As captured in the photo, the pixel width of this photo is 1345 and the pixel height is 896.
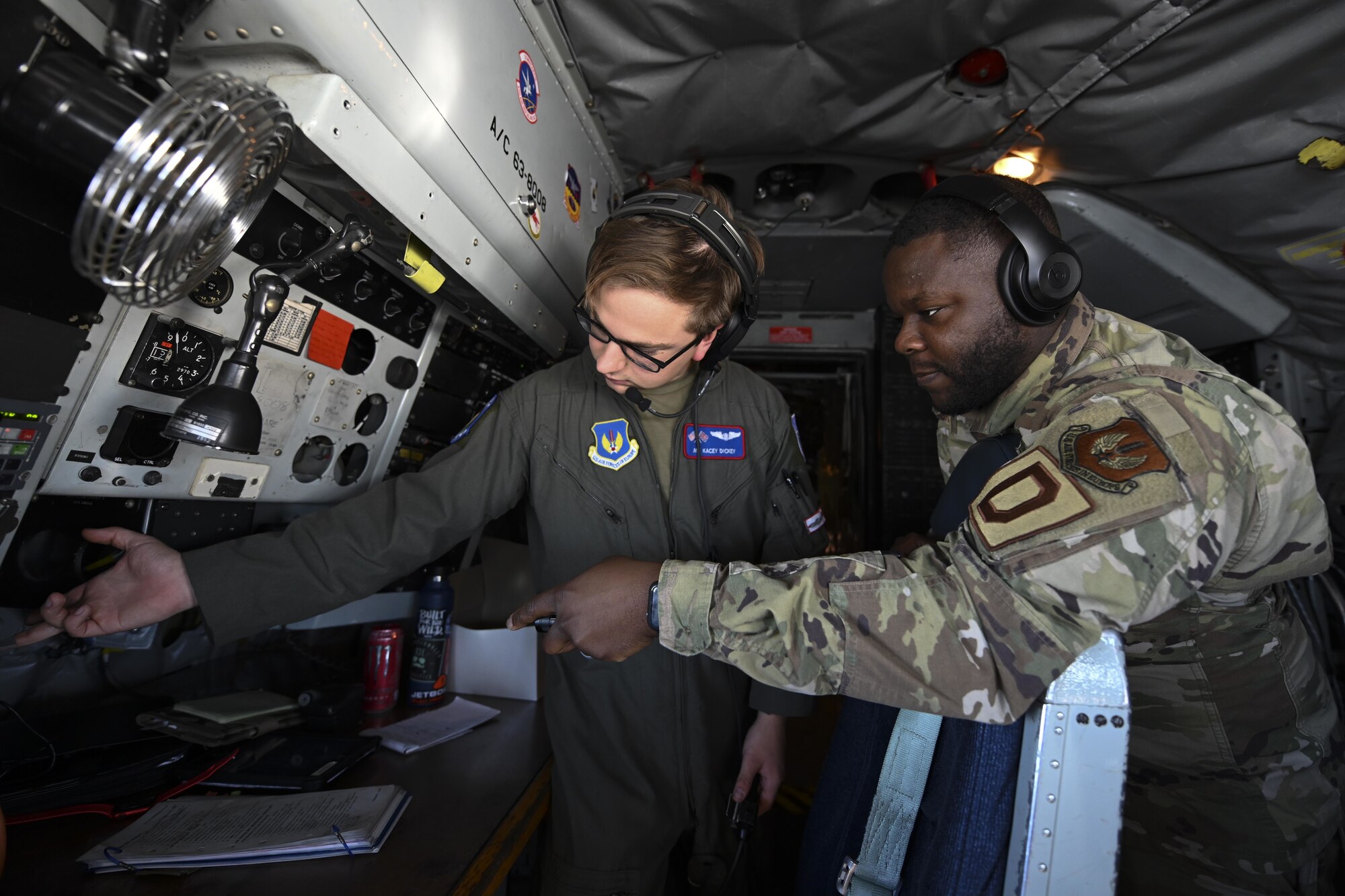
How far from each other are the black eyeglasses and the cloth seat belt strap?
84 centimetres

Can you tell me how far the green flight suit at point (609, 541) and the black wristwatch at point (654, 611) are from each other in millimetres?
502

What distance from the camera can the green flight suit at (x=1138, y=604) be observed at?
2.82 feet

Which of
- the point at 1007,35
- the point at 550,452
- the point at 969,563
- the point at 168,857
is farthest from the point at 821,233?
the point at 168,857

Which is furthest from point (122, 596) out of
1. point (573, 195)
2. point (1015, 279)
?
point (1015, 279)

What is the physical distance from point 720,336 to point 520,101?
726mm

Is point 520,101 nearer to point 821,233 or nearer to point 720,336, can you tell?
point 720,336

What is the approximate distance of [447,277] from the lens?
1519 mm

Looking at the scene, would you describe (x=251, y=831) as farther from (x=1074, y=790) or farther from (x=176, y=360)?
(x=1074, y=790)

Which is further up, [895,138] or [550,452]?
[895,138]

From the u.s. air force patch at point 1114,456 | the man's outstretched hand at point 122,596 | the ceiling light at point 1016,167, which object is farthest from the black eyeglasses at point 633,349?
the ceiling light at point 1016,167

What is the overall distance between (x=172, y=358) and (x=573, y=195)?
1.18 m

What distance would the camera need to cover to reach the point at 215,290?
1195mm

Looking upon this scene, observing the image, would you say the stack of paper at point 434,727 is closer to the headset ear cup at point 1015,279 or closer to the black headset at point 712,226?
the black headset at point 712,226

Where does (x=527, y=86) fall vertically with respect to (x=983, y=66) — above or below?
below
